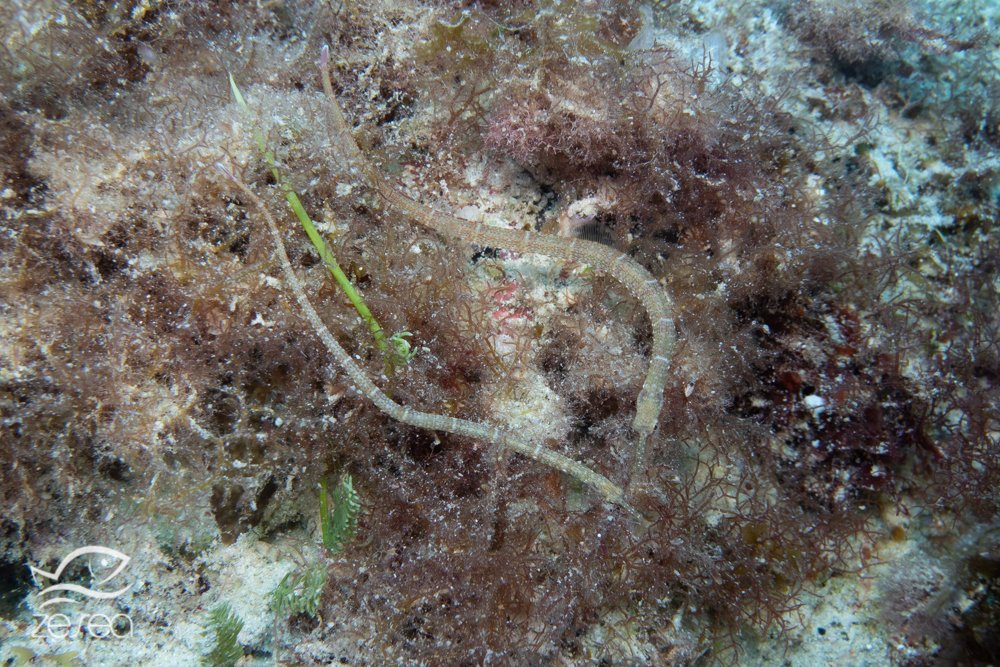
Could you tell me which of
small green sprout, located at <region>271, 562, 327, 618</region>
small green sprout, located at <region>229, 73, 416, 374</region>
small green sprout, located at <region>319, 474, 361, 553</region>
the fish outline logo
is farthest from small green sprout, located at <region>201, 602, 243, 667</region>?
small green sprout, located at <region>229, 73, 416, 374</region>

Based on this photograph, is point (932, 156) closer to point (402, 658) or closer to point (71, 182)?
point (402, 658)

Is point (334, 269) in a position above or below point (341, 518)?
above

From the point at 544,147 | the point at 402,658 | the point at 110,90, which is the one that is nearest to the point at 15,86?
the point at 110,90

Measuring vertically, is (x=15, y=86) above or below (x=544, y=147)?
above

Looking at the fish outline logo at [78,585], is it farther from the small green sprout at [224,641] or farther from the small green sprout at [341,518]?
the small green sprout at [341,518]

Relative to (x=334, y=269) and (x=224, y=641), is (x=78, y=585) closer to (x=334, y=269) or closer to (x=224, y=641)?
(x=224, y=641)

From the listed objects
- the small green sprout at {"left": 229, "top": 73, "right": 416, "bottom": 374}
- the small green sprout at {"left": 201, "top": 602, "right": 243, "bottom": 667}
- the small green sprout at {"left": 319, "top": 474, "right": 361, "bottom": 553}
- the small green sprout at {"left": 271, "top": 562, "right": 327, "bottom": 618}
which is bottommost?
the small green sprout at {"left": 201, "top": 602, "right": 243, "bottom": 667}

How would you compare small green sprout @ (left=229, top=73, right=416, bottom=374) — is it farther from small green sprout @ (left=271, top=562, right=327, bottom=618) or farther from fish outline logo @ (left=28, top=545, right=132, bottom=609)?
fish outline logo @ (left=28, top=545, right=132, bottom=609)

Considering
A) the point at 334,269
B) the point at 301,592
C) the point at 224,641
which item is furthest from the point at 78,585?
the point at 334,269
